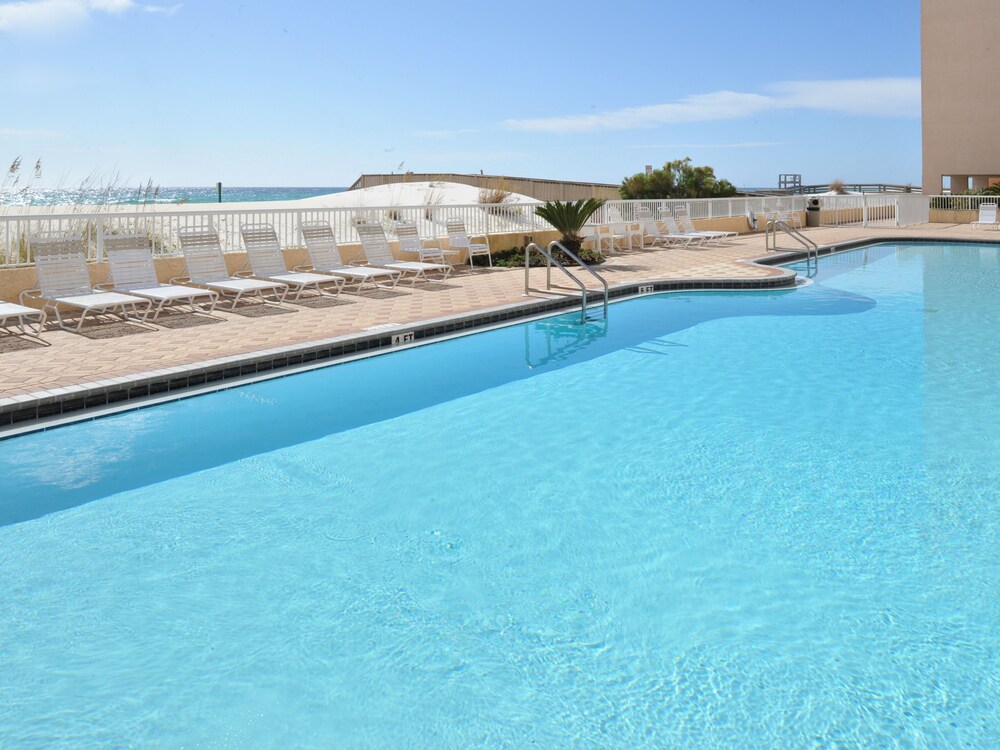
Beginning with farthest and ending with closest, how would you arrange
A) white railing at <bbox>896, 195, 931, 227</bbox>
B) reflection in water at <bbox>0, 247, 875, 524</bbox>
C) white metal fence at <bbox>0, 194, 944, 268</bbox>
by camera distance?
white railing at <bbox>896, 195, 931, 227</bbox> < white metal fence at <bbox>0, 194, 944, 268</bbox> < reflection in water at <bbox>0, 247, 875, 524</bbox>

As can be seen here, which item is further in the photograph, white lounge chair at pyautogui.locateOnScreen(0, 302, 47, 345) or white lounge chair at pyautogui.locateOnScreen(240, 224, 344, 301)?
white lounge chair at pyautogui.locateOnScreen(240, 224, 344, 301)

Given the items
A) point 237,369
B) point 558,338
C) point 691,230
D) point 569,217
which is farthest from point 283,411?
point 691,230

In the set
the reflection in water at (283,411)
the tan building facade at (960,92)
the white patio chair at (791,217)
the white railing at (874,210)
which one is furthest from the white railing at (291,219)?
the tan building facade at (960,92)

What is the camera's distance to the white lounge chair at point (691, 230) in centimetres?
1871

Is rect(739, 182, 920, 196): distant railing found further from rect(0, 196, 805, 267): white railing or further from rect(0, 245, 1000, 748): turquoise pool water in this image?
rect(0, 245, 1000, 748): turquoise pool water

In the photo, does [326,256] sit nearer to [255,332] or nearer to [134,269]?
[134,269]

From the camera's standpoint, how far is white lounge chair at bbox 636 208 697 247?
1861 centimetres

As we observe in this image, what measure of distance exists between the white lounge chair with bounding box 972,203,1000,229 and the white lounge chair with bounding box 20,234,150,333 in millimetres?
22469

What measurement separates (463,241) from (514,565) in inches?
420

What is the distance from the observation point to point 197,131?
60469mm

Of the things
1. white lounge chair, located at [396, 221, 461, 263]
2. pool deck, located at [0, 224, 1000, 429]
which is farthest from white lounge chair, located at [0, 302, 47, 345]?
white lounge chair, located at [396, 221, 461, 263]

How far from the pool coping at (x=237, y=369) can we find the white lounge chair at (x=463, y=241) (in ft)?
11.2

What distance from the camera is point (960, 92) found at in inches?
1436

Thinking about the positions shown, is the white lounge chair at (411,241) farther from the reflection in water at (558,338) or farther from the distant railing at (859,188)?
the distant railing at (859,188)
